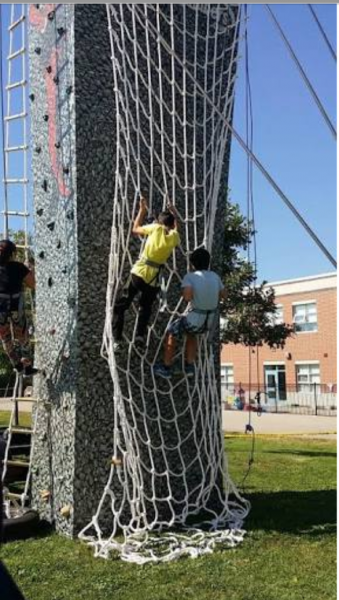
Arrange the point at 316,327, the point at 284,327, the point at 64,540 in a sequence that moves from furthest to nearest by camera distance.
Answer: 1. the point at 316,327
2. the point at 284,327
3. the point at 64,540

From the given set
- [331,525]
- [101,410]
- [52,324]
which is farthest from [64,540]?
[331,525]

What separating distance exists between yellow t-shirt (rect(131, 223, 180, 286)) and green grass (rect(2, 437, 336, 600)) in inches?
86.0

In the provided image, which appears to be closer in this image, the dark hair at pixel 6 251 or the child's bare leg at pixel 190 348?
the dark hair at pixel 6 251

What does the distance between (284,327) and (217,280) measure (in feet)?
23.2

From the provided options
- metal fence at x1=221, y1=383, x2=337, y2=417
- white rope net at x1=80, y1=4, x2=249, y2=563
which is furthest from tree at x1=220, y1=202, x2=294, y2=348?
metal fence at x1=221, y1=383, x2=337, y2=417

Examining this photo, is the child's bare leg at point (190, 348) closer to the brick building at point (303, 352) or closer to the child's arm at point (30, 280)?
the child's arm at point (30, 280)

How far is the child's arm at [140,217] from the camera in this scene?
18.8ft

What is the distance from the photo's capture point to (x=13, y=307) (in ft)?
19.7

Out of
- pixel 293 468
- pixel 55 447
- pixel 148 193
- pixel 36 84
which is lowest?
pixel 293 468

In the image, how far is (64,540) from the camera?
542cm

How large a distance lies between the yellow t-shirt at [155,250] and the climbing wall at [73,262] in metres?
0.42

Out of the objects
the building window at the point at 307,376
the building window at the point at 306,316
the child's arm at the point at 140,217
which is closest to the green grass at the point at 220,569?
the child's arm at the point at 140,217

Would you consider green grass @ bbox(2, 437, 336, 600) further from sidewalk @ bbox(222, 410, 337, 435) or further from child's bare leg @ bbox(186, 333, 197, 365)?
sidewalk @ bbox(222, 410, 337, 435)

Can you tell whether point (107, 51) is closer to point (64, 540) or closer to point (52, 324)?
point (52, 324)
